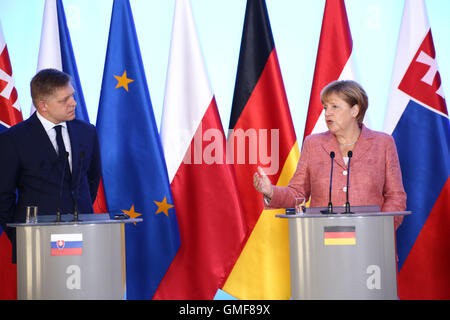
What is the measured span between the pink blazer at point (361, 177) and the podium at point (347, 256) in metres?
0.67

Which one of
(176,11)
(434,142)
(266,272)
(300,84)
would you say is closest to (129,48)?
(176,11)

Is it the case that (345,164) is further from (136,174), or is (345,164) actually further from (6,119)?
(6,119)

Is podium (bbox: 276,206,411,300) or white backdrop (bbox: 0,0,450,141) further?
white backdrop (bbox: 0,0,450,141)

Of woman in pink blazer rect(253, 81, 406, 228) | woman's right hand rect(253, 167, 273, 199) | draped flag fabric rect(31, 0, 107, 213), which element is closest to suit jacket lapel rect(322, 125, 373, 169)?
woman in pink blazer rect(253, 81, 406, 228)

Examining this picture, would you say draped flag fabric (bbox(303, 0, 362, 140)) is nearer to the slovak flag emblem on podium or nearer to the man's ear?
the man's ear

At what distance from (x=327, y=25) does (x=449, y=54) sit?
3.68 ft

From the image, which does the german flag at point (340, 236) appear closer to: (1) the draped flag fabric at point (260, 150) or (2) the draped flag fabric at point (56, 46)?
(1) the draped flag fabric at point (260, 150)

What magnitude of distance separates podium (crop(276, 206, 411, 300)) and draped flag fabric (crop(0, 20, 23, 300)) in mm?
2569

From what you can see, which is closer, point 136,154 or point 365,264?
point 365,264

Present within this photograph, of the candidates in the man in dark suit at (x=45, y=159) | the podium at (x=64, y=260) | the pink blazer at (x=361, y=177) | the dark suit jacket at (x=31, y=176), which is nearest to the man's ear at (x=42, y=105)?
the man in dark suit at (x=45, y=159)

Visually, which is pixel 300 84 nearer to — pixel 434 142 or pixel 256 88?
pixel 256 88

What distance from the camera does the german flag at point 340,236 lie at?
2229 millimetres

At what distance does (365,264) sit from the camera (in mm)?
2211

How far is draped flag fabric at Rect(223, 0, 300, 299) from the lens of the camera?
400cm
